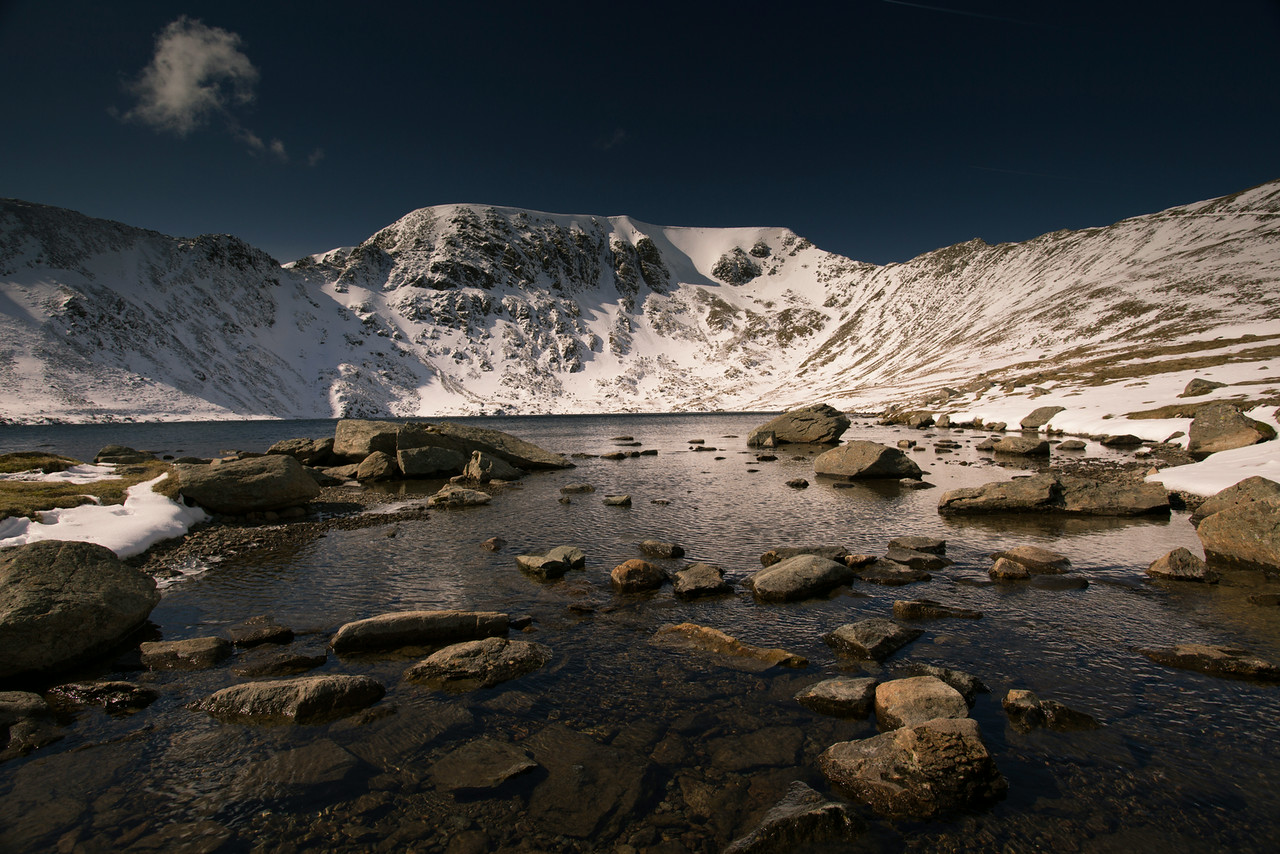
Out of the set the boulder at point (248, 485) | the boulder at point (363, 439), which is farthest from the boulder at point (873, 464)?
the boulder at point (363, 439)

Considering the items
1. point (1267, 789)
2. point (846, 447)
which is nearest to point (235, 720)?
point (1267, 789)

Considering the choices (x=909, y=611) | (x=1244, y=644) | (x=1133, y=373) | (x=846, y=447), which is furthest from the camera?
(x=1133, y=373)

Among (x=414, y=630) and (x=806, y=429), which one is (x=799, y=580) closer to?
(x=414, y=630)

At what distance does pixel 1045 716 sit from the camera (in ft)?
26.6

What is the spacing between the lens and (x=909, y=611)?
492 inches

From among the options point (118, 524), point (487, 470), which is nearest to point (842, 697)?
point (118, 524)

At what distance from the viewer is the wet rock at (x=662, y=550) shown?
17.9 metres

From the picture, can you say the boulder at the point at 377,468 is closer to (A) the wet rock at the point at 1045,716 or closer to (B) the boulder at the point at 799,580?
(B) the boulder at the point at 799,580

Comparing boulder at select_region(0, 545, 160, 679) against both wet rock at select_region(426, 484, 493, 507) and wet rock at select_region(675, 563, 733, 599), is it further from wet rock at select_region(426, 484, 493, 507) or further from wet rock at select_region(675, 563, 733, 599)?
wet rock at select_region(426, 484, 493, 507)

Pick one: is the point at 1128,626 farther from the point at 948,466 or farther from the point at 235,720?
the point at 948,466

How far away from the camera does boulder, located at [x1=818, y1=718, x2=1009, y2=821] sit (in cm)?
640

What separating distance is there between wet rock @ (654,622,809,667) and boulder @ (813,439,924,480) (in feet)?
80.1

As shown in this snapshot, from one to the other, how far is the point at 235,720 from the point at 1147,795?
1308cm

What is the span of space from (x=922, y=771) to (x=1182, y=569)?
13291mm
